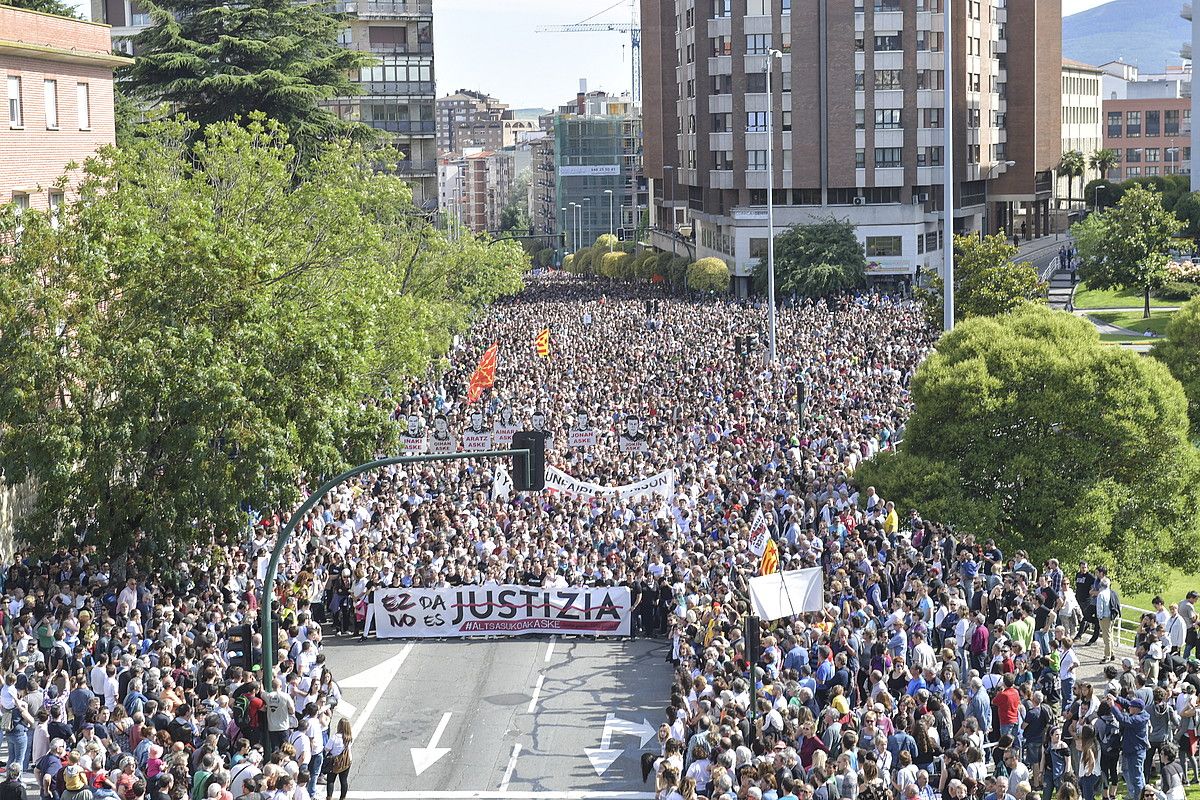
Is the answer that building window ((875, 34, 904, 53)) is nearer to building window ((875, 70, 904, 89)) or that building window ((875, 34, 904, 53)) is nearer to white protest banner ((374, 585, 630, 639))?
building window ((875, 70, 904, 89))

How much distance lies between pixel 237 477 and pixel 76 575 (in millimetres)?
2994

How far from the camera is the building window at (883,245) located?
315 ft

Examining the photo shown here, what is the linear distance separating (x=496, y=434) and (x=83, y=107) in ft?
40.3

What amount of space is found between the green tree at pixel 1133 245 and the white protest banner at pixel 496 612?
186ft

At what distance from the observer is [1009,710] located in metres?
18.5

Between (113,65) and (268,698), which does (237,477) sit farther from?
(113,65)

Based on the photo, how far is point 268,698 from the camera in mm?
19516

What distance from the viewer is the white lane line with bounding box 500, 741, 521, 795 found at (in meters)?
20.3

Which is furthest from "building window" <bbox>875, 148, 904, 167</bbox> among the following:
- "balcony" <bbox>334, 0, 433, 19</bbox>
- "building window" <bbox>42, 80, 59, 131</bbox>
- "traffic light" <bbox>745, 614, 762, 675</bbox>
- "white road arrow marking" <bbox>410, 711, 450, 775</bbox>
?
"white road arrow marking" <bbox>410, 711, 450, 775</bbox>

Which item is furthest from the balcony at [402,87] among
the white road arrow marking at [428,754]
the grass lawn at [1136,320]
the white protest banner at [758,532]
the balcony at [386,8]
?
the white road arrow marking at [428,754]

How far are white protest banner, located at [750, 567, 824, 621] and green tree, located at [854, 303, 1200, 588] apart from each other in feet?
28.3

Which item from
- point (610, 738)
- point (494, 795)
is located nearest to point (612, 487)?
point (610, 738)

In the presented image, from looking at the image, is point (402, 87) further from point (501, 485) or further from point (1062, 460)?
point (1062, 460)

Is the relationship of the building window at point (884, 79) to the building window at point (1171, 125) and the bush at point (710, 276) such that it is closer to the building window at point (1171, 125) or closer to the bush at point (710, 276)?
the bush at point (710, 276)
